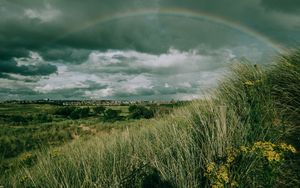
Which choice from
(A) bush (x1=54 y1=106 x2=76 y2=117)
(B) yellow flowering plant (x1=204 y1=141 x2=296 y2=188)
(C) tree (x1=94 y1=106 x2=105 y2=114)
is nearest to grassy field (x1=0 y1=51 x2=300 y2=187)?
(B) yellow flowering plant (x1=204 y1=141 x2=296 y2=188)

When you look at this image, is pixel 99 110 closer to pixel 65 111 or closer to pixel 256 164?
pixel 65 111

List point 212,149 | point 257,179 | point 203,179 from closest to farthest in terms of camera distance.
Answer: point 257,179
point 203,179
point 212,149

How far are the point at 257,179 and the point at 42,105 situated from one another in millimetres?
141633

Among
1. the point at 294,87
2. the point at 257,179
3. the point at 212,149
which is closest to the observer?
the point at 257,179

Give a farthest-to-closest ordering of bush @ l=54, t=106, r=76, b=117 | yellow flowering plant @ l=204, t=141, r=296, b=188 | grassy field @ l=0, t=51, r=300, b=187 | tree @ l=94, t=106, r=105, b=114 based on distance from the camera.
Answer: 1. bush @ l=54, t=106, r=76, b=117
2. tree @ l=94, t=106, r=105, b=114
3. grassy field @ l=0, t=51, r=300, b=187
4. yellow flowering plant @ l=204, t=141, r=296, b=188

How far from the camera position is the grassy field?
4.48 metres

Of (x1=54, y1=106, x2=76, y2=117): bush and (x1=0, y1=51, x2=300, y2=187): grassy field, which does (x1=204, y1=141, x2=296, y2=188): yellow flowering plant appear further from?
(x1=54, y1=106, x2=76, y2=117): bush

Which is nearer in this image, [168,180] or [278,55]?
[168,180]

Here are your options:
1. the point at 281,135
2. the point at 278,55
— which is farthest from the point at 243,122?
the point at 278,55

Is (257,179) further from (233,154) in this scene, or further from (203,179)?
(203,179)

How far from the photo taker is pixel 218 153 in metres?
5.13

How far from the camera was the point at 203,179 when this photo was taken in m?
4.85

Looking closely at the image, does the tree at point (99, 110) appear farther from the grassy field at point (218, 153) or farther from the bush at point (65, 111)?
the grassy field at point (218, 153)

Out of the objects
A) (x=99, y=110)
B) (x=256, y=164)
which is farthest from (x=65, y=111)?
(x=256, y=164)
